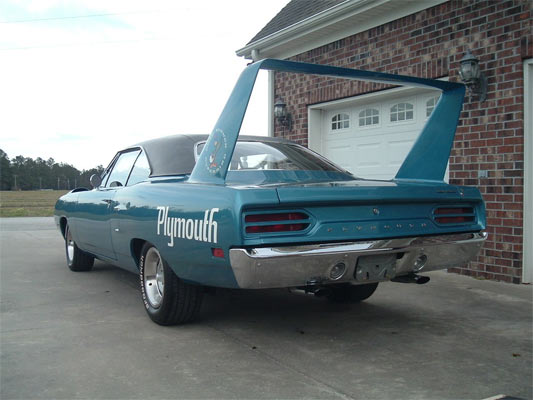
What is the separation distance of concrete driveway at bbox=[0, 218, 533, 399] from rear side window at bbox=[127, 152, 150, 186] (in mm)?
1132

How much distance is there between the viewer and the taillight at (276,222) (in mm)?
3088

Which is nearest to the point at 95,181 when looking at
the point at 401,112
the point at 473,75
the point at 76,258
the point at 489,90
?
the point at 76,258

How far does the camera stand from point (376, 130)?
311 inches

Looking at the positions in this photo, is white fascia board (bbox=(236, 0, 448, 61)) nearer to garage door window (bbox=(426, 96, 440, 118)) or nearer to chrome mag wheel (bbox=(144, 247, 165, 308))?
garage door window (bbox=(426, 96, 440, 118))

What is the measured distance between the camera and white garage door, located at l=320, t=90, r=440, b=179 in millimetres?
7277

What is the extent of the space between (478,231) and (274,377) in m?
1.87

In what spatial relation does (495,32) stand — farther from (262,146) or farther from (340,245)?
(340,245)

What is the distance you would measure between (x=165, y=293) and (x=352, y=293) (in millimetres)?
1743

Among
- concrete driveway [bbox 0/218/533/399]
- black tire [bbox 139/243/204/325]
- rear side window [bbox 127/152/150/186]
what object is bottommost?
concrete driveway [bbox 0/218/533/399]

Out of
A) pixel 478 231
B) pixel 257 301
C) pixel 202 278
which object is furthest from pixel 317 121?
pixel 202 278

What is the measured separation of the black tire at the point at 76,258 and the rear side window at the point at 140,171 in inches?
71.4

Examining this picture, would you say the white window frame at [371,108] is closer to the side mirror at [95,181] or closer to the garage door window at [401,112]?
the garage door window at [401,112]

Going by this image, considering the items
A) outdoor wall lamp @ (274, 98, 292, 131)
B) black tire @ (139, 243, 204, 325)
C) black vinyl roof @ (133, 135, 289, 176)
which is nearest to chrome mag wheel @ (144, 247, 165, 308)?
black tire @ (139, 243, 204, 325)

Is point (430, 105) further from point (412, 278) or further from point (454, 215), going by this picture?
point (412, 278)
